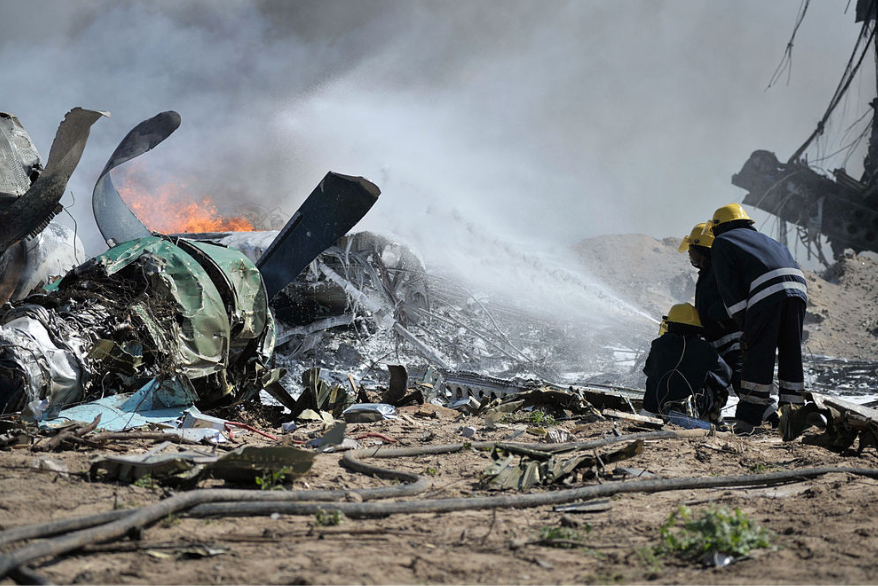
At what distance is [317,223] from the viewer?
7094 millimetres

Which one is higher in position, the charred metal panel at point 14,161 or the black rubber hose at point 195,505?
the charred metal panel at point 14,161

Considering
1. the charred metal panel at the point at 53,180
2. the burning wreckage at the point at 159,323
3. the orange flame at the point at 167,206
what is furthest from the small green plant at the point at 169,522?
the orange flame at the point at 167,206

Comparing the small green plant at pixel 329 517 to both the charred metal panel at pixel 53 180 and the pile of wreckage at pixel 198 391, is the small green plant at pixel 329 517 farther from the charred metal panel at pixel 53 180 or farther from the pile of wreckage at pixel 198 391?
the charred metal panel at pixel 53 180

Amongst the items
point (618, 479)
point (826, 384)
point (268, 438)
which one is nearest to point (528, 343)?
point (826, 384)

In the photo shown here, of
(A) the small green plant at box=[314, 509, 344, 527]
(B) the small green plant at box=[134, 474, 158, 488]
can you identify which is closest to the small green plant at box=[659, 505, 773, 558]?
(A) the small green plant at box=[314, 509, 344, 527]

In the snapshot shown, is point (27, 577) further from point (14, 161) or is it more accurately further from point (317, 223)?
point (317, 223)

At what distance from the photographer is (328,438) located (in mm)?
4020

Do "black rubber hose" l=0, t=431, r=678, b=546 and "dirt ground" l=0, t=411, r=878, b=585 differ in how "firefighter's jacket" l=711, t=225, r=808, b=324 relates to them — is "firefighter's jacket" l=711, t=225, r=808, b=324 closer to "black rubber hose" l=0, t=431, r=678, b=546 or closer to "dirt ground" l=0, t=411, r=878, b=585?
"black rubber hose" l=0, t=431, r=678, b=546

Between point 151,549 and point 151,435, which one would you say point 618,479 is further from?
point 151,435

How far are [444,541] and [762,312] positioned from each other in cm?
426

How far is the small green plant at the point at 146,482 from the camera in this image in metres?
2.85

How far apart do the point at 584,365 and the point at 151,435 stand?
9549 mm

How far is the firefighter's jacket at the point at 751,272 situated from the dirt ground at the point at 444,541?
2.47 metres

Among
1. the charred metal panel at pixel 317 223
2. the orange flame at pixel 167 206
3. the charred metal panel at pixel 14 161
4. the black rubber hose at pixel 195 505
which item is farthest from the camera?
the orange flame at pixel 167 206
